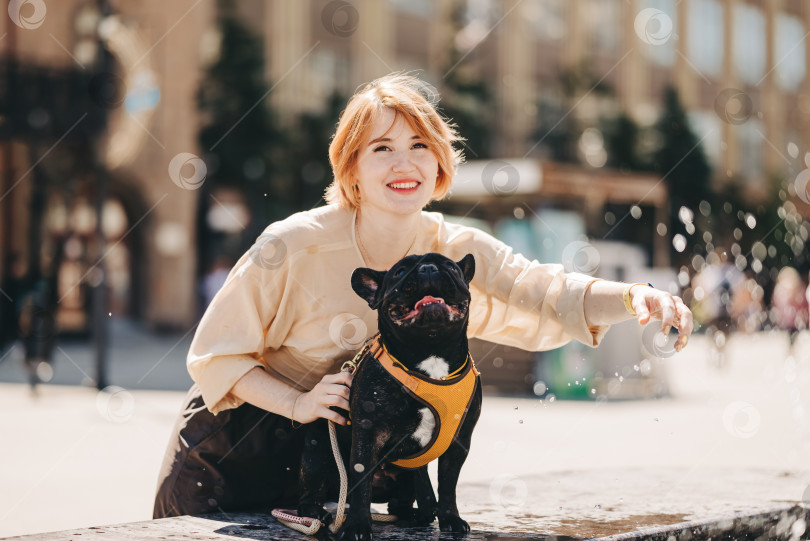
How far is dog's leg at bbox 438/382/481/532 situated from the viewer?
2.44 m

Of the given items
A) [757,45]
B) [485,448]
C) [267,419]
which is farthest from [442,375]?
[757,45]

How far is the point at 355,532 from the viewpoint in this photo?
2.34 m

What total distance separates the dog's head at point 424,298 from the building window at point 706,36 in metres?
36.1

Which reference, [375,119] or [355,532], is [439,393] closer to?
[355,532]

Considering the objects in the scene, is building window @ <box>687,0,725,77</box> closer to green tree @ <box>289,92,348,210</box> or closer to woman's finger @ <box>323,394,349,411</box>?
green tree @ <box>289,92,348,210</box>

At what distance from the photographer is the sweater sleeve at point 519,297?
2.70 metres

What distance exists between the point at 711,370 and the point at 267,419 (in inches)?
517

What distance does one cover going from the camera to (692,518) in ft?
9.86

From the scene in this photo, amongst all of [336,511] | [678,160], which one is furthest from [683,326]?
[678,160]

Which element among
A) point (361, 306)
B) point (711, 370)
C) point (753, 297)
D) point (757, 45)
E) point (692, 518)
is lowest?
point (692, 518)

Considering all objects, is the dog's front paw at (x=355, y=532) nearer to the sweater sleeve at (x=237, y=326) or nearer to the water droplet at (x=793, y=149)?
the sweater sleeve at (x=237, y=326)

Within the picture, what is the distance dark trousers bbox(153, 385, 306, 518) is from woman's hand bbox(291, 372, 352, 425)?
300 millimetres

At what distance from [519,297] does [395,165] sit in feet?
1.88

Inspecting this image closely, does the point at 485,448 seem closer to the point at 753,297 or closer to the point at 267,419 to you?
the point at 267,419
